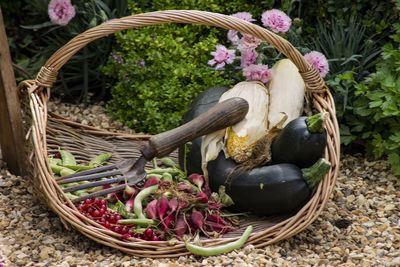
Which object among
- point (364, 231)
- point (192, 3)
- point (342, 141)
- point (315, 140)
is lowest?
point (364, 231)

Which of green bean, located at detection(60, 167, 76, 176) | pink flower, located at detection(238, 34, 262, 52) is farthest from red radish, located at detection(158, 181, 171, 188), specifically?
pink flower, located at detection(238, 34, 262, 52)

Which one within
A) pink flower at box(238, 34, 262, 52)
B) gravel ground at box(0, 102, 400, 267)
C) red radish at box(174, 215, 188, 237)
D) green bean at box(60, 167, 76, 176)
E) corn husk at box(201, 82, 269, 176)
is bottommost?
gravel ground at box(0, 102, 400, 267)

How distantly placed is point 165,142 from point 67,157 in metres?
0.70

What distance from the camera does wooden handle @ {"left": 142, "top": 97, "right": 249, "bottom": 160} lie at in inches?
90.5

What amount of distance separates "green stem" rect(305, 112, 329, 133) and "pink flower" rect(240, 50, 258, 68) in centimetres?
69

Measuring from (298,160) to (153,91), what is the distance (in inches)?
53.6

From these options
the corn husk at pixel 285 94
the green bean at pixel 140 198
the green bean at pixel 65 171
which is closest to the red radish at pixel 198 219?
the green bean at pixel 140 198

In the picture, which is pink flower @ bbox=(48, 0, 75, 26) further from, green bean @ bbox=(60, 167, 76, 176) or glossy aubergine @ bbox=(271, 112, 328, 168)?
glossy aubergine @ bbox=(271, 112, 328, 168)

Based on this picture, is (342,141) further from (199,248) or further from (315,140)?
(199,248)

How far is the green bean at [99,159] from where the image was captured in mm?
2728

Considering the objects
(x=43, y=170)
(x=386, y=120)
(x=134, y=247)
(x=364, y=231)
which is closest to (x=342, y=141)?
(x=386, y=120)

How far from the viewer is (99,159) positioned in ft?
9.11

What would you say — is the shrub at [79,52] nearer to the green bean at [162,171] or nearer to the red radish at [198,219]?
the green bean at [162,171]

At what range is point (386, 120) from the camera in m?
2.94
